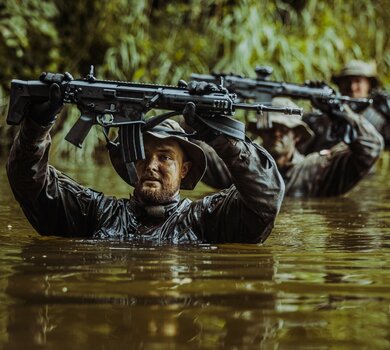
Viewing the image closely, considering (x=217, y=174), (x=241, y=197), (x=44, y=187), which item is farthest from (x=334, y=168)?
(x=44, y=187)

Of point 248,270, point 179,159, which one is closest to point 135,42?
point 179,159

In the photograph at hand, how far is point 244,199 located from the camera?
6.09 m

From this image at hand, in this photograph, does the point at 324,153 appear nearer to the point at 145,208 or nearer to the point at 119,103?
the point at 145,208

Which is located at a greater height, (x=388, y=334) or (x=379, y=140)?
(x=379, y=140)

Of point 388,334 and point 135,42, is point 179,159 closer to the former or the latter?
point 388,334

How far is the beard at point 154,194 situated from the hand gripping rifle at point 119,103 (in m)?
0.31

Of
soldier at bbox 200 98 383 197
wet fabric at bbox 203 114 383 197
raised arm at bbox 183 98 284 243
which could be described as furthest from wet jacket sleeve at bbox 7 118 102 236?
wet fabric at bbox 203 114 383 197

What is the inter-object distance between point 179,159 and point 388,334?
2905 mm

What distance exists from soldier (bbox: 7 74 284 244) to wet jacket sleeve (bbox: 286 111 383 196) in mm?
4505

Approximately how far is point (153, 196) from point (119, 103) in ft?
1.90

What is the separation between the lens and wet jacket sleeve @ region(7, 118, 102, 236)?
20.2 feet

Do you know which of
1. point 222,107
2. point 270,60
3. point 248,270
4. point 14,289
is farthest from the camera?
point 270,60

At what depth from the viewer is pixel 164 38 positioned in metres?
18.9

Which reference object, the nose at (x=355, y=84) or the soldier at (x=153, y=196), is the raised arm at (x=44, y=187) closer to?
the soldier at (x=153, y=196)
